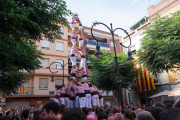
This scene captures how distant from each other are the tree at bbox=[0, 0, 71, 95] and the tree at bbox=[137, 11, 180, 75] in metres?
9.00

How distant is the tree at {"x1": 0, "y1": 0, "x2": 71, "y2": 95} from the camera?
199 inches

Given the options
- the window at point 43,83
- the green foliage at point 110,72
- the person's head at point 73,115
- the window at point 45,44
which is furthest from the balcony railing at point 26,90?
the person's head at point 73,115

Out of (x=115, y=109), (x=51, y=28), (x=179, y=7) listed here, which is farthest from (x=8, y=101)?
(x=179, y=7)

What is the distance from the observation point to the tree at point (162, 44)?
13.0m

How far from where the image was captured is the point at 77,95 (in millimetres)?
9633

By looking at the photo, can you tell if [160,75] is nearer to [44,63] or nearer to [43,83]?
[43,83]

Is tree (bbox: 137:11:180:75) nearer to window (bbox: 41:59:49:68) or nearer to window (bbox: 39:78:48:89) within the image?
window (bbox: 39:78:48:89)

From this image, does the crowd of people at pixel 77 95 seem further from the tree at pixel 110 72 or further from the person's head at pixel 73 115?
the tree at pixel 110 72

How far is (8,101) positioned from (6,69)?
13.4 meters

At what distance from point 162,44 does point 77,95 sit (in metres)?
9.30

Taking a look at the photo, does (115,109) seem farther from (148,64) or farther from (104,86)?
(104,86)

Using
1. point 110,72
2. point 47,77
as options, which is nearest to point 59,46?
point 47,77

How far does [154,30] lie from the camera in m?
15.8

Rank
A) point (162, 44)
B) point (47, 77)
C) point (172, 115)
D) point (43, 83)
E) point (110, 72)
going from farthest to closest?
point (47, 77) < point (43, 83) < point (110, 72) < point (162, 44) < point (172, 115)
